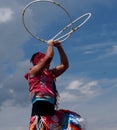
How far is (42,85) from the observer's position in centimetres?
747

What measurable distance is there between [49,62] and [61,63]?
2.73 ft

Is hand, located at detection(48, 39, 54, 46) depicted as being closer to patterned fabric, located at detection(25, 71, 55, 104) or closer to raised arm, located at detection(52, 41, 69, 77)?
raised arm, located at detection(52, 41, 69, 77)

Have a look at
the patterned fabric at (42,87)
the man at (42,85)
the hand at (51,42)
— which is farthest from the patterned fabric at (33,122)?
the hand at (51,42)

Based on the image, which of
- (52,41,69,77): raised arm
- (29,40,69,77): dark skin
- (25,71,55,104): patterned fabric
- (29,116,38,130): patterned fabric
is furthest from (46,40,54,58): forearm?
(29,116,38,130): patterned fabric

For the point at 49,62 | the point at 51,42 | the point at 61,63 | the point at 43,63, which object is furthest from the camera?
the point at 61,63

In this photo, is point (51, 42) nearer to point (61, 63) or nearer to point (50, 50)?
point (50, 50)

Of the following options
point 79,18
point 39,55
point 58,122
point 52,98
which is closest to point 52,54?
point 39,55

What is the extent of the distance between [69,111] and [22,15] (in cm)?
300

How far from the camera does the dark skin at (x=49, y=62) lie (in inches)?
291

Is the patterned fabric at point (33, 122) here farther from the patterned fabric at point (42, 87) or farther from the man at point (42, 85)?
the patterned fabric at point (42, 87)

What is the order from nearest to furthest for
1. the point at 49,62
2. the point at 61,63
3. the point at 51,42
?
the point at 49,62
the point at 51,42
the point at 61,63

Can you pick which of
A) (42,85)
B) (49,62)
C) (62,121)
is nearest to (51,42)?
(49,62)

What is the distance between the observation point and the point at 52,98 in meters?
7.32

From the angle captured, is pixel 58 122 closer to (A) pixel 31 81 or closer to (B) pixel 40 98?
(B) pixel 40 98
